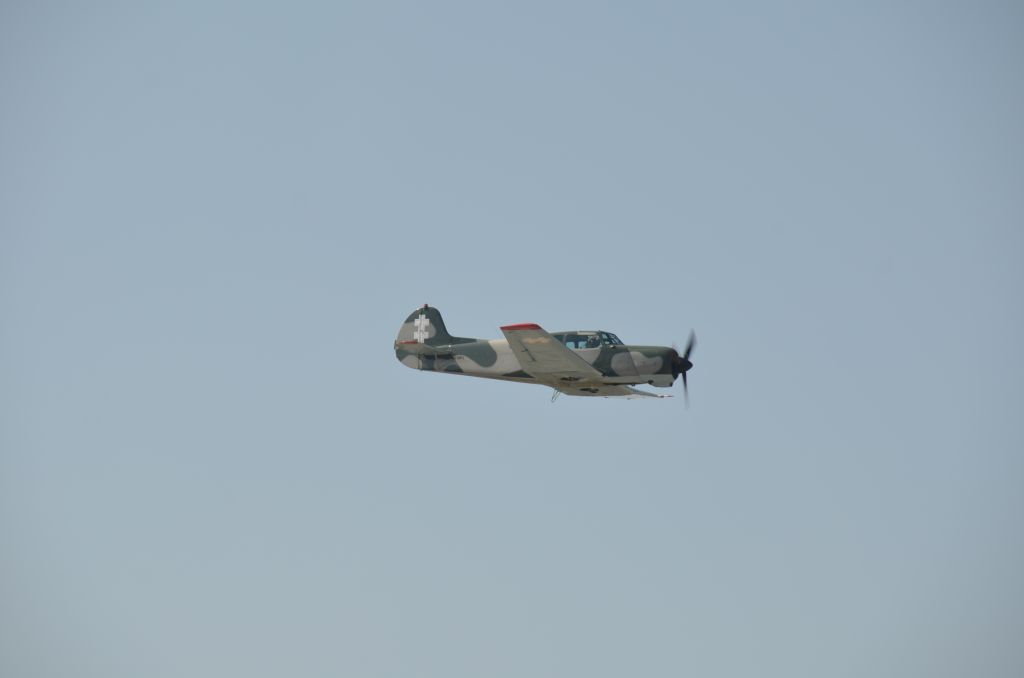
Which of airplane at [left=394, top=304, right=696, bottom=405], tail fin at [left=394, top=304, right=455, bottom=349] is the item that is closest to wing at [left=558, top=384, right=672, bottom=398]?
airplane at [left=394, top=304, right=696, bottom=405]

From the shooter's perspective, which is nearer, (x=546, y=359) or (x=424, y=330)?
(x=546, y=359)

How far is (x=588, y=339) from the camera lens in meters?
44.2

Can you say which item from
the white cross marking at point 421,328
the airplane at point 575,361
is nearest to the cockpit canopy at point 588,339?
the airplane at point 575,361

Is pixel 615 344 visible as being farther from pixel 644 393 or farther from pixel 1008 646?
pixel 1008 646

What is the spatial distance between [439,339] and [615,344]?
26.4 ft

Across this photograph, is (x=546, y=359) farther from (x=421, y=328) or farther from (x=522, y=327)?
(x=421, y=328)

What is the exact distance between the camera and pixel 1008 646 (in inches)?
6629

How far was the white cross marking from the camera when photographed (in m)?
49.5

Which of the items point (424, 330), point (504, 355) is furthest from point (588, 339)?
point (424, 330)

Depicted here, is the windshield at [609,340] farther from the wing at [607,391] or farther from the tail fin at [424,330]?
the tail fin at [424,330]

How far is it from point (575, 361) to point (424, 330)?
8.80m

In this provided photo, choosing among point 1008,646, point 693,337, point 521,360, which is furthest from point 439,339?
Result: point 1008,646

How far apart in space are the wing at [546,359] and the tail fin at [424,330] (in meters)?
5.52

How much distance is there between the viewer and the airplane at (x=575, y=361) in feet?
140
